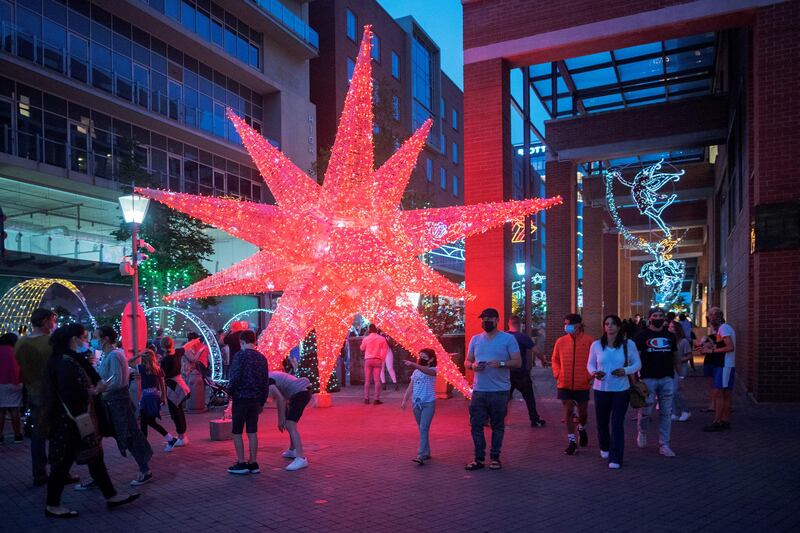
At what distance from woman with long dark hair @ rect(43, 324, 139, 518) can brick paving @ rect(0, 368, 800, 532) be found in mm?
316

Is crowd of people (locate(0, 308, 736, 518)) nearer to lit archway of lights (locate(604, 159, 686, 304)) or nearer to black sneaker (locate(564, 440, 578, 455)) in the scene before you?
black sneaker (locate(564, 440, 578, 455))

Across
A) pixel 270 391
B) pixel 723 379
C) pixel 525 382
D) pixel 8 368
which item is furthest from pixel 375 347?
pixel 723 379

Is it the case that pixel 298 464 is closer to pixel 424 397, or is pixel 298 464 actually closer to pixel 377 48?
pixel 424 397

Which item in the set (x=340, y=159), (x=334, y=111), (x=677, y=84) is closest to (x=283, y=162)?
(x=340, y=159)

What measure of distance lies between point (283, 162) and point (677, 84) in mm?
17352

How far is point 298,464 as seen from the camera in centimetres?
709

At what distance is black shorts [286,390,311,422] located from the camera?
719cm

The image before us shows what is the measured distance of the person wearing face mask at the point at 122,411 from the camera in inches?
253

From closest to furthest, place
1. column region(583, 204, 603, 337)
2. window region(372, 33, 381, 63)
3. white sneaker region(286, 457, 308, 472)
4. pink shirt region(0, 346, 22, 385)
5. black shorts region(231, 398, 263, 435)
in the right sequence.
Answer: black shorts region(231, 398, 263, 435) → white sneaker region(286, 457, 308, 472) → pink shirt region(0, 346, 22, 385) → column region(583, 204, 603, 337) → window region(372, 33, 381, 63)

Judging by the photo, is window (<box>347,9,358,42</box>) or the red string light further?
window (<box>347,9,358,42</box>)

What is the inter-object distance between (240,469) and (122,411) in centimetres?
144

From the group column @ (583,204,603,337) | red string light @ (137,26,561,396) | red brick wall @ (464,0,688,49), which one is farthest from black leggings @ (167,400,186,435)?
column @ (583,204,603,337)

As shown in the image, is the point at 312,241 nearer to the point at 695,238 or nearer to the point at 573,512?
the point at 573,512

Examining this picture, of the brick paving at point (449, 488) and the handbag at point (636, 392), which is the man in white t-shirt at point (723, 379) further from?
the handbag at point (636, 392)
